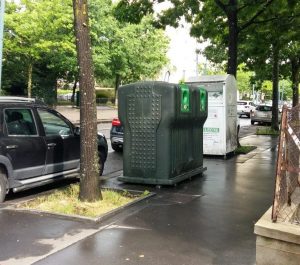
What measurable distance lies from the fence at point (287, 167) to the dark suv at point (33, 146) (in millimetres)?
→ 4268

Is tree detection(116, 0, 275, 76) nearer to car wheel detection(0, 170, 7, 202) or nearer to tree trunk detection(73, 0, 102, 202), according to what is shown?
tree trunk detection(73, 0, 102, 202)

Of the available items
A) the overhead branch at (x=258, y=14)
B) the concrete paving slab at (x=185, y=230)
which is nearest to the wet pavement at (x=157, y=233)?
the concrete paving slab at (x=185, y=230)

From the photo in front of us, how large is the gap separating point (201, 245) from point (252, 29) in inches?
551

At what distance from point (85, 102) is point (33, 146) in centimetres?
144

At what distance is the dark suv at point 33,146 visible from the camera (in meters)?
7.23

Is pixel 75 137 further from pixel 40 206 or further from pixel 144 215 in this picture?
pixel 144 215

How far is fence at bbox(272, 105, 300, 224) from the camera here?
166 inches

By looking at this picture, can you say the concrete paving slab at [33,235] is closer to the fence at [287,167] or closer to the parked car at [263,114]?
the fence at [287,167]

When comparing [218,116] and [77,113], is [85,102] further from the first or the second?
[77,113]

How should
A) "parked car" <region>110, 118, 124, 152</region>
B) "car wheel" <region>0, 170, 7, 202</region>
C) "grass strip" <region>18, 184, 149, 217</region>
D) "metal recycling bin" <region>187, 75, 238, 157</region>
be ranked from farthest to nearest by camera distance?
"parked car" <region>110, 118, 124, 152</region> → "metal recycling bin" <region>187, 75, 238, 157</region> → "car wheel" <region>0, 170, 7, 202</region> → "grass strip" <region>18, 184, 149, 217</region>

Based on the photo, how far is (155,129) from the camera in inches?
330

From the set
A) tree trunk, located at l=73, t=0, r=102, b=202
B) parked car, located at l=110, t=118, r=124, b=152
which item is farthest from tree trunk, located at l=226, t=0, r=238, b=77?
tree trunk, located at l=73, t=0, r=102, b=202

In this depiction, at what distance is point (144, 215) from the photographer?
6.43m

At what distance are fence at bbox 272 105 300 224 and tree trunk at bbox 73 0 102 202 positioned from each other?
309 cm
